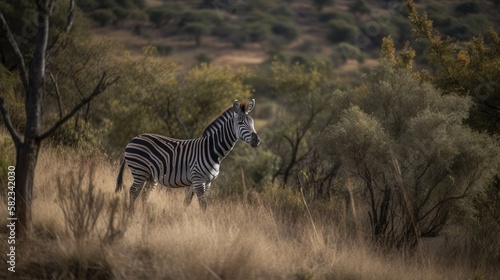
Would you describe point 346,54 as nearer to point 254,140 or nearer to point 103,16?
point 103,16

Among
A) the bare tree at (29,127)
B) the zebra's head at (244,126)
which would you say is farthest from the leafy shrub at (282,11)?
the bare tree at (29,127)

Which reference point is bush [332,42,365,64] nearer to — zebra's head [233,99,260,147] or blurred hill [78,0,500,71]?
blurred hill [78,0,500,71]

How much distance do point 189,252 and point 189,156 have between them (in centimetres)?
338

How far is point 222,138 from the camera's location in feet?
30.4

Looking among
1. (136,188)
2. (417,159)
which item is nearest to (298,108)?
(417,159)

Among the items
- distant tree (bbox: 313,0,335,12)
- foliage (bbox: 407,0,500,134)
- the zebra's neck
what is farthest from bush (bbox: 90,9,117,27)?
the zebra's neck

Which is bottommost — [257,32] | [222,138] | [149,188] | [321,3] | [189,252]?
[149,188]

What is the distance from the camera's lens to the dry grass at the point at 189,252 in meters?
5.79

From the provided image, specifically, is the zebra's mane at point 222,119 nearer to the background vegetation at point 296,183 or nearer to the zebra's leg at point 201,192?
the zebra's leg at point 201,192

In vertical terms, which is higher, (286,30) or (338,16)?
(338,16)

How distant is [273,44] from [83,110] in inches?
2091

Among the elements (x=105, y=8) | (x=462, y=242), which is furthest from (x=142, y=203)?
(x=105, y=8)

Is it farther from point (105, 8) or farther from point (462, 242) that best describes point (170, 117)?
point (105, 8)

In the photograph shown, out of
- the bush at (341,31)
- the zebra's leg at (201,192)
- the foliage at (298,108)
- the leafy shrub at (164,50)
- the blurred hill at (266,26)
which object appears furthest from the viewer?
the bush at (341,31)
